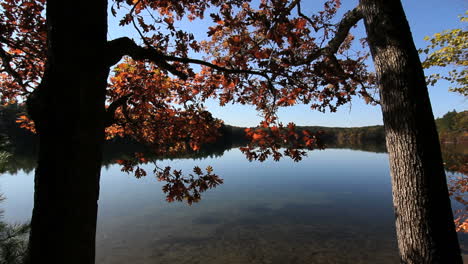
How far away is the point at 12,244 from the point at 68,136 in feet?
7.55

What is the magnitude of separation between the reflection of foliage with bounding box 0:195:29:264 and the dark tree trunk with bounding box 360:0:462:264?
4147 millimetres

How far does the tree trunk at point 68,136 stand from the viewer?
1.56 meters

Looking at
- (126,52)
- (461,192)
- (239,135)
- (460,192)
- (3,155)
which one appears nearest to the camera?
(126,52)

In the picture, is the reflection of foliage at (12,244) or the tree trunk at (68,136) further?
the reflection of foliage at (12,244)

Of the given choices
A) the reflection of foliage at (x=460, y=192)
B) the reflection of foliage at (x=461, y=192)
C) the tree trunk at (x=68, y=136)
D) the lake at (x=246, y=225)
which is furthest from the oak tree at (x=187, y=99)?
the lake at (x=246, y=225)

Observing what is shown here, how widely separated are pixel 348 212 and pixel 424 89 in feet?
37.6

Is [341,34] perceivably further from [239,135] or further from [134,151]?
[239,135]

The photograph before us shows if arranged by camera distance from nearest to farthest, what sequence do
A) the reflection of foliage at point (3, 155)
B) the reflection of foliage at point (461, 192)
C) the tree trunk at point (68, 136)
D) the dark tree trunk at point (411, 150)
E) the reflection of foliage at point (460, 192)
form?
1. the tree trunk at point (68, 136)
2. the dark tree trunk at point (411, 150)
3. the reflection of foliage at point (3, 155)
4. the reflection of foliage at point (461, 192)
5. the reflection of foliage at point (460, 192)

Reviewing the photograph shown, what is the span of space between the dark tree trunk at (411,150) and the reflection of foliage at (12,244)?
4.15 meters

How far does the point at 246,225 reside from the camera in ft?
33.8

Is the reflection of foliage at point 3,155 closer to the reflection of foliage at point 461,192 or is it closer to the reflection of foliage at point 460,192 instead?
the reflection of foliage at point 460,192

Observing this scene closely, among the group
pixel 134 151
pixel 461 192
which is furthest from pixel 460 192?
pixel 134 151

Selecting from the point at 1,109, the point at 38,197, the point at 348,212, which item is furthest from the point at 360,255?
the point at 1,109

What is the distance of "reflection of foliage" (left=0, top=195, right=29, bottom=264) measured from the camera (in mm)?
2691
